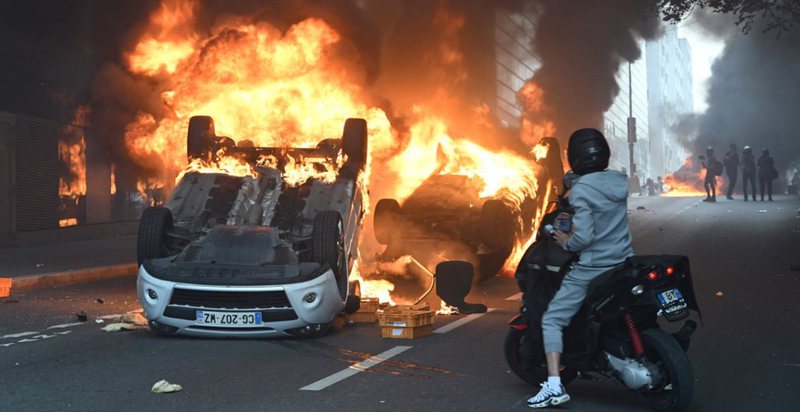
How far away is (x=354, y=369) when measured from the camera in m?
7.96

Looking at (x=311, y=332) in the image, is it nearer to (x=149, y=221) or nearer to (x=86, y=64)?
(x=149, y=221)

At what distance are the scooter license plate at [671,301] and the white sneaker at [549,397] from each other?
2.76 ft

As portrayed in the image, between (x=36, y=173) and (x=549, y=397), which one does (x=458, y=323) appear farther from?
(x=36, y=173)

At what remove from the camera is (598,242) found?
21.3 ft

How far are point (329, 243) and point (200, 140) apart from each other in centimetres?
336

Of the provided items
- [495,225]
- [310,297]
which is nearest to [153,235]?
[310,297]

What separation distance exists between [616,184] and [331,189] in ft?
18.4

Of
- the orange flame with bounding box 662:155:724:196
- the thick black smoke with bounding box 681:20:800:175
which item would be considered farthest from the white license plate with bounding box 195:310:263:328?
the orange flame with bounding box 662:155:724:196

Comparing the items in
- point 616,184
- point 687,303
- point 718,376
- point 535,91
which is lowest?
point 718,376

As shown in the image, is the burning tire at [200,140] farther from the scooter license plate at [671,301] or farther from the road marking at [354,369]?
the scooter license plate at [671,301]

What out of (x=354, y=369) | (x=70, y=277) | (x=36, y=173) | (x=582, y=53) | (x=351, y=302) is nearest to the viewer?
(x=354, y=369)

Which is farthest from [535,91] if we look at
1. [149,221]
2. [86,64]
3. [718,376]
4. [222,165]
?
[718,376]

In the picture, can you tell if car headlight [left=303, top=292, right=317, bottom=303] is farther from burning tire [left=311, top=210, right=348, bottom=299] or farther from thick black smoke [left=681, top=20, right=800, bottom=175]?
thick black smoke [left=681, top=20, right=800, bottom=175]

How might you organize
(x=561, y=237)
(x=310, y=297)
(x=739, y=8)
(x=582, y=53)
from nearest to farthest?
(x=561, y=237) → (x=310, y=297) → (x=739, y=8) → (x=582, y=53)
